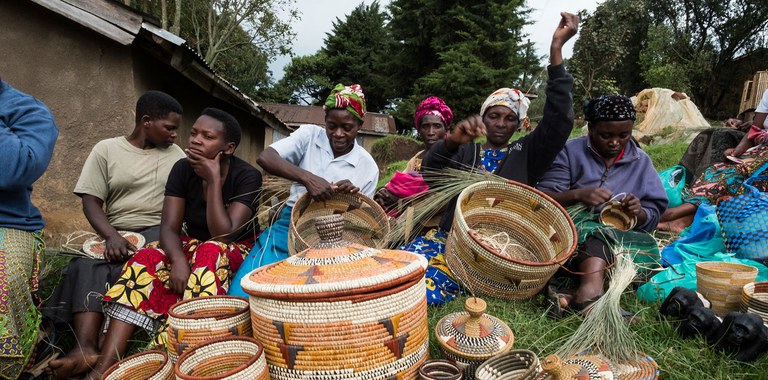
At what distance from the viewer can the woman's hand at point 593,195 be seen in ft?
7.77

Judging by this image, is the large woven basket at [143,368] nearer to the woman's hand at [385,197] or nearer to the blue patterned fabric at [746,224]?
the woman's hand at [385,197]

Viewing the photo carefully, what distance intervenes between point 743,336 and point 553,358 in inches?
39.8

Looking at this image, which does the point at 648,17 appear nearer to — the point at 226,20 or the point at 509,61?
the point at 509,61

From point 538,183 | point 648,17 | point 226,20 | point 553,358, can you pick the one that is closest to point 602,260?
point 538,183

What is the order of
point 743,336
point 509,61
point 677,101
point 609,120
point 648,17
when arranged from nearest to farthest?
point 743,336
point 609,120
point 677,101
point 509,61
point 648,17

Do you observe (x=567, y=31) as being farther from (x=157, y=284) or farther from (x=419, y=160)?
(x=157, y=284)

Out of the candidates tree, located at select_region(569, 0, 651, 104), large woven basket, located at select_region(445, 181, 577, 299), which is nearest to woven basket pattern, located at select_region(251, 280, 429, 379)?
large woven basket, located at select_region(445, 181, 577, 299)

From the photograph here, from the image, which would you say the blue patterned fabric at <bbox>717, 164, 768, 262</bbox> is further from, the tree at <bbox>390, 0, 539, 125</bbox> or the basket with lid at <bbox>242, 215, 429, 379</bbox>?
the tree at <bbox>390, 0, 539, 125</bbox>

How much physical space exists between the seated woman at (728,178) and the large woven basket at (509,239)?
1.66 metres

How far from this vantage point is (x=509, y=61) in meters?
17.5

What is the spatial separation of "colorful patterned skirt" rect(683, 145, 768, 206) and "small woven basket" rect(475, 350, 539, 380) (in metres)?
2.44

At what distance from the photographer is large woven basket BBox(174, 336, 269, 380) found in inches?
50.4

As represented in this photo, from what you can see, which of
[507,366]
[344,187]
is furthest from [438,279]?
[507,366]

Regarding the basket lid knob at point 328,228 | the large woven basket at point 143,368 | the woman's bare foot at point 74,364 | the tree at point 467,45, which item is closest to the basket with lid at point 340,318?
the basket lid knob at point 328,228
